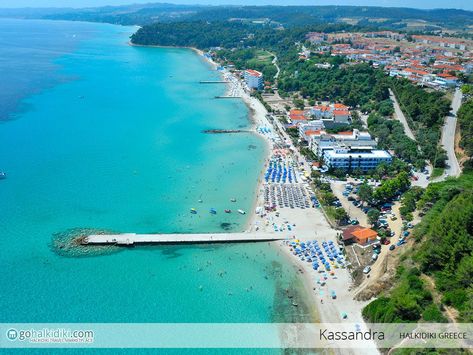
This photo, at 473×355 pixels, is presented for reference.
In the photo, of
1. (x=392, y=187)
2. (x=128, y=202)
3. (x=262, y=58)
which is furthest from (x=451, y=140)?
(x=262, y=58)

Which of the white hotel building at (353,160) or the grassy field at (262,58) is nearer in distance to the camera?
the white hotel building at (353,160)

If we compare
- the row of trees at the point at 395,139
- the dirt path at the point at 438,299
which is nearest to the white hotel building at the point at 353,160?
the row of trees at the point at 395,139

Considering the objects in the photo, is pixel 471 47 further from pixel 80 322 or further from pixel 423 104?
pixel 80 322

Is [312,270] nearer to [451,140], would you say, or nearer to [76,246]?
[76,246]

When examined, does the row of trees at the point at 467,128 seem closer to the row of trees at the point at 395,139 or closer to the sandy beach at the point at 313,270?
the row of trees at the point at 395,139

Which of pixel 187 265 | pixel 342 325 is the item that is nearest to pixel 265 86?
pixel 187 265

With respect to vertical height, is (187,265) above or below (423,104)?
below

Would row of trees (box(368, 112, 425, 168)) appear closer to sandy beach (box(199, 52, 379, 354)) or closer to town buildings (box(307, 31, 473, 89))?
sandy beach (box(199, 52, 379, 354))
